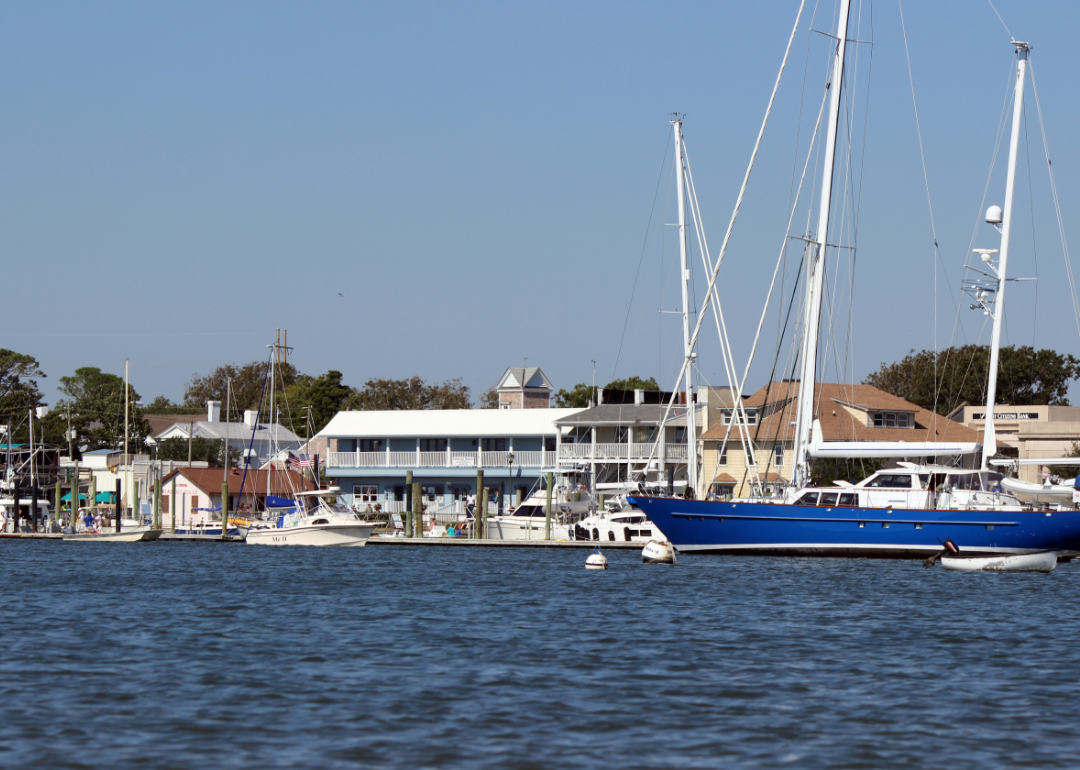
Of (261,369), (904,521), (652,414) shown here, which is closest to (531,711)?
(904,521)

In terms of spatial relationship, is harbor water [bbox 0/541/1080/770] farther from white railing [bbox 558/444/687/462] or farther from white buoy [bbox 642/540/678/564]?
white railing [bbox 558/444/687/462]

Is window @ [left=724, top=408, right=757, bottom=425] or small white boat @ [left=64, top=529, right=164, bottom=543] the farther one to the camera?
window @ [left=724, top=408, right=757, bottom=425]

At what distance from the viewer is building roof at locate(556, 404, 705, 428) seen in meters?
75.6

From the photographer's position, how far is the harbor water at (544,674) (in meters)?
14.9

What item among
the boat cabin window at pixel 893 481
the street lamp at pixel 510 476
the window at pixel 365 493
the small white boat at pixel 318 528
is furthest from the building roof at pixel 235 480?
the boat cabin window at pixel 893 481

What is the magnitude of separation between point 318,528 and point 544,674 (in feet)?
136

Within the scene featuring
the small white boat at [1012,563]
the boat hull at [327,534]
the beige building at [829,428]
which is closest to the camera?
the small white boat at [1012,563]

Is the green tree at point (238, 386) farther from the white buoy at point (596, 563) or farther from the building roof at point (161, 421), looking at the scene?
the white buoy at point (596, 563)

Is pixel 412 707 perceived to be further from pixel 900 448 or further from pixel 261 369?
pixel 261 369

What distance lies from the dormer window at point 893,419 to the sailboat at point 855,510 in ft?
Result: 97.5

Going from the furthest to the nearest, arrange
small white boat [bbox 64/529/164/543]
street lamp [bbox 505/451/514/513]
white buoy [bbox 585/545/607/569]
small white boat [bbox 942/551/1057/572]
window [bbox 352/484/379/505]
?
window [bbox 352/484/379/505] → street lamp [bbox 505/451/514/513] → small white boat [bbox 64/529/164/543] → white buoy [bbox 585/545/607/569] → small white boat [bbox 942/551/1057/572]

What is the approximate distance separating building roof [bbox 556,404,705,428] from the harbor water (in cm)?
3711

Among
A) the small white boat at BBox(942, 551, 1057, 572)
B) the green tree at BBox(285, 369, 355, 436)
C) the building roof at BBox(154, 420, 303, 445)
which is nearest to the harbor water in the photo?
the small white boat at BBox(942, 551, 1057, 572)

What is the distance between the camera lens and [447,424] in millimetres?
84938
